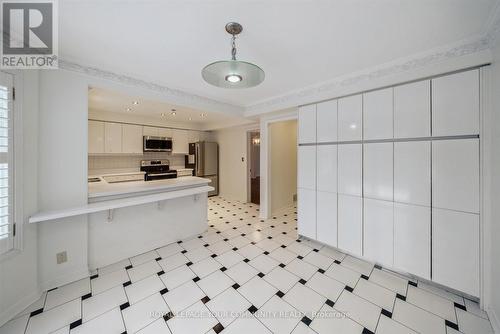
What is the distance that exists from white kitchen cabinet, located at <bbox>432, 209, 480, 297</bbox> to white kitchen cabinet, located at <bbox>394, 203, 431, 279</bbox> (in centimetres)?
6

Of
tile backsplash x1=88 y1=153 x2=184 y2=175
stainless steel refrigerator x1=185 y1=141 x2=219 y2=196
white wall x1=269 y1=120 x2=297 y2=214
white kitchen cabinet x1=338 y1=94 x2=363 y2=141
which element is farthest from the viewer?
stainless steel refrigerator x1=185 y1=141 x2=219 y2=196

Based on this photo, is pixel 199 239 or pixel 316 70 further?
pixel 199 239

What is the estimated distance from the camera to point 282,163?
16.4 ft

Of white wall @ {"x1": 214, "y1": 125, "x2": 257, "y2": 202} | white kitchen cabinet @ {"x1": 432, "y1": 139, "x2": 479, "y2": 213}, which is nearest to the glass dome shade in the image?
white kitchen cabinet @ {"x1": 432, "y1": 139, "x2": 479, "y2": 213}

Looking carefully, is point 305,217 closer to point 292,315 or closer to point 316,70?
point 292,315

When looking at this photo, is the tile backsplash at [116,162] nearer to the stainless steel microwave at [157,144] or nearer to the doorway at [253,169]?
the stainless steel microwave at [157,144]

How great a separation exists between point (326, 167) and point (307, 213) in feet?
3.01

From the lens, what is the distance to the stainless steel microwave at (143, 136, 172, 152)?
5.28 m

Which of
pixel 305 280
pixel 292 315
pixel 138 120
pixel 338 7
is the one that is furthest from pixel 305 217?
pixel 138 120

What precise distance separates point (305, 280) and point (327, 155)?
1864 millimetres

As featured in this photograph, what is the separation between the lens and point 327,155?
9.79 feet

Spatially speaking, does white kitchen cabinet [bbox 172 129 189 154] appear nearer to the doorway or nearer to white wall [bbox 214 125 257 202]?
white wall [bbox 214 125 257 202]

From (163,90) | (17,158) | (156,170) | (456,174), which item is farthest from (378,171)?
(156,170)

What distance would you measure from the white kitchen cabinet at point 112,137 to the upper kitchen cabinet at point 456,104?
6305mm
